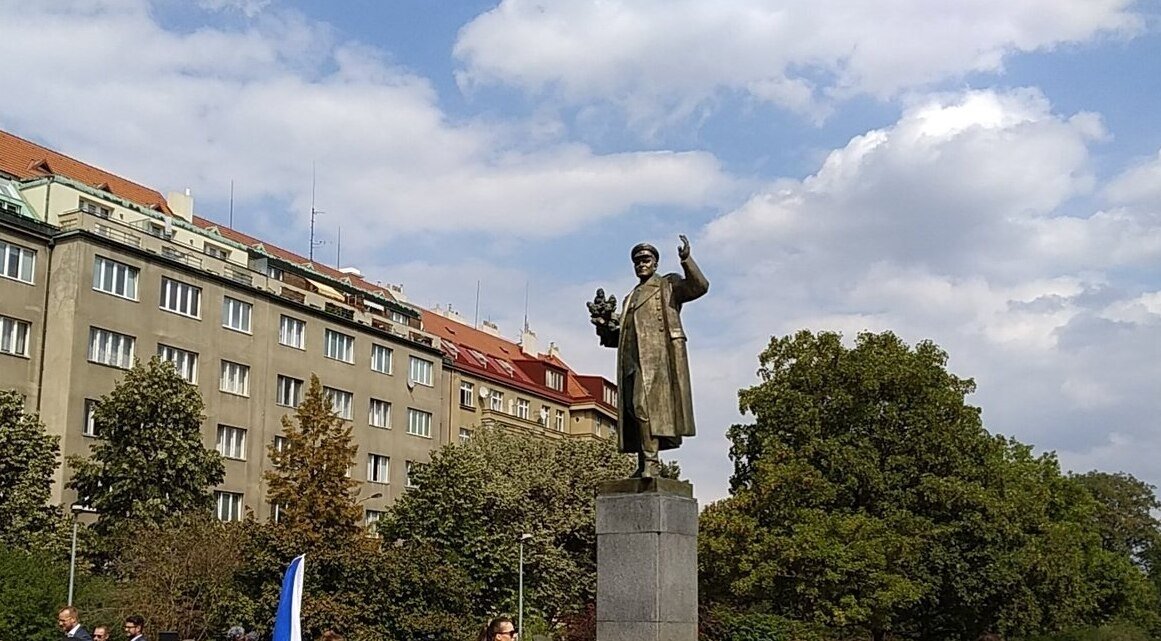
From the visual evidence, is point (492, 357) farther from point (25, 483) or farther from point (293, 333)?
point (25, 483)

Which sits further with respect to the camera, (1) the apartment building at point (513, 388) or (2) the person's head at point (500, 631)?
(1) the apartment building at point (513, 388)

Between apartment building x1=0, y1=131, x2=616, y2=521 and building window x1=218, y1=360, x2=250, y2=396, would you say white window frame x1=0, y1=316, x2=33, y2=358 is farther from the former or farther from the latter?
building window x1=218, y1=360, x2=250, y2=396

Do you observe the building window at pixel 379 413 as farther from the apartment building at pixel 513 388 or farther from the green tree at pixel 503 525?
the green tree at pixel 503 525

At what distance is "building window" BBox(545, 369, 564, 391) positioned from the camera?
264 feet

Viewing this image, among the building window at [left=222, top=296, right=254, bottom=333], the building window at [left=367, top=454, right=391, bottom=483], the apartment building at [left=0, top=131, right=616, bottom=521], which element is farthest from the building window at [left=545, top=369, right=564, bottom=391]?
the building window at [left=222, top=296, right=254, bottom=333]

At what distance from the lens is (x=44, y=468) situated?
1512 inches

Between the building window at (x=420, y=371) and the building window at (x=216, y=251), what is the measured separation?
1166cm

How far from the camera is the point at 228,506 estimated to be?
51.6 m

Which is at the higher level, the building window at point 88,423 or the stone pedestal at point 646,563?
the building window at point 88,423

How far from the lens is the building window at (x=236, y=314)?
5234 centimetres

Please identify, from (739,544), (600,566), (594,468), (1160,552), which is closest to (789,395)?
(739,544)

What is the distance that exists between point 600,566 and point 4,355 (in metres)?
36.5

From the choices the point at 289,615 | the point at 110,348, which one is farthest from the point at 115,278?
the point at 289,615

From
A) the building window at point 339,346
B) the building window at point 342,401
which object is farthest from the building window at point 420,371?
the building window at point 342,401
